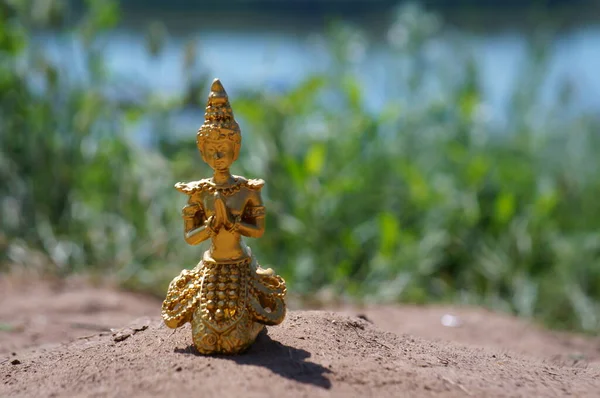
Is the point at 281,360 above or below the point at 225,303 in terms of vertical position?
below

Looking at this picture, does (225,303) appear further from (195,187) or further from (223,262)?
(195,187)

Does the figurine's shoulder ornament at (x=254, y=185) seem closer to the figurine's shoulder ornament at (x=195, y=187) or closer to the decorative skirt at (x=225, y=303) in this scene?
the figurine's shoulder ornament at (x=195, y=187)

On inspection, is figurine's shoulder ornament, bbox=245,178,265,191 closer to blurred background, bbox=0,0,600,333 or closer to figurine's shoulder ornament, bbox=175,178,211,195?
figurine's shoulder ornament, bbox=175,178,211,195

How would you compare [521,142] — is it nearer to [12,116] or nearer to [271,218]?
[271,218]

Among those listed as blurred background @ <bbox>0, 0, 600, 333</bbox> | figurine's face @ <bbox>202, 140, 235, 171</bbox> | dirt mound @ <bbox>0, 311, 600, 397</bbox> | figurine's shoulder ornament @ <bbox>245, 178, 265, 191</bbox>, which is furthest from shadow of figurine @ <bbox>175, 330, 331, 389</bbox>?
blurred background @ <bbox>0, 0, 600, 333</bbox>

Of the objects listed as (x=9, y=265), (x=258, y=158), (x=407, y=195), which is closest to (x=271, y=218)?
(x=258, y=158)

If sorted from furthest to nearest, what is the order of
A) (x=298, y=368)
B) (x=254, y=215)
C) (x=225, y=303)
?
(x=254, y=215) < (x=225, y=303) < (x=298, y=368)

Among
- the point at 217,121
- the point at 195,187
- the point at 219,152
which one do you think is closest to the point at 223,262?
the point at 195,187

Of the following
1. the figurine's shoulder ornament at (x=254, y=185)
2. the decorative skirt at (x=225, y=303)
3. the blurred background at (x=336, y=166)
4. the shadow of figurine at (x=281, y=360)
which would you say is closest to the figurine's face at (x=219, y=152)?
the figurine's shoulder ornament at (x=254, y=185)
